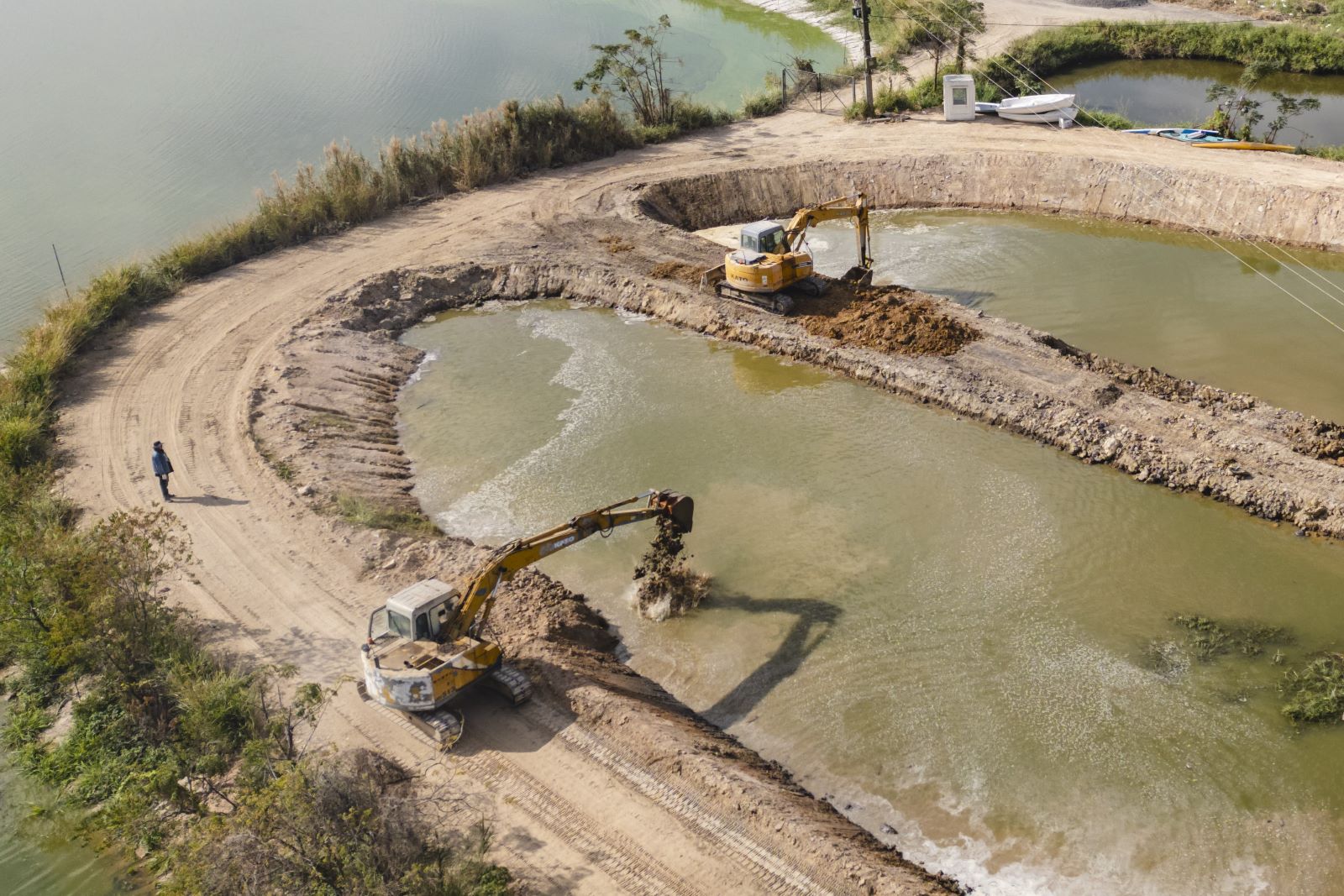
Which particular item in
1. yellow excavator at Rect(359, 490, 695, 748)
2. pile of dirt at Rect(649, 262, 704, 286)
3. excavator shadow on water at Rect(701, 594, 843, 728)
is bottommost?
excavator shadow on water at Rect(701, 594, 843, 728)

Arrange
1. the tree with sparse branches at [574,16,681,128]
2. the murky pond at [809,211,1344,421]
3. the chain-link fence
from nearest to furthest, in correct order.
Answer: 1. the murky pond at [809,211,1344,421]
2. the tree with sparse branches at [574,16,681,128]
3. the chain-link fence

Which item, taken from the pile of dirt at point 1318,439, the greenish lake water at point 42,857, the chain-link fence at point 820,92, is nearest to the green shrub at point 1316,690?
the pile of dirt at point 1318,439

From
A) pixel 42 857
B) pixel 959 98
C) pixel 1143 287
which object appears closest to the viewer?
pixel 42 857

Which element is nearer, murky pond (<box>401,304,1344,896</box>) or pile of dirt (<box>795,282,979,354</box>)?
murky pond (<box>401,304,1344,896</box>)

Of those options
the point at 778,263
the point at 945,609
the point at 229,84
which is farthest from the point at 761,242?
the point at 229,84

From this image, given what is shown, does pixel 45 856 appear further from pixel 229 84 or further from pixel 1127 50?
pixel 1127 50

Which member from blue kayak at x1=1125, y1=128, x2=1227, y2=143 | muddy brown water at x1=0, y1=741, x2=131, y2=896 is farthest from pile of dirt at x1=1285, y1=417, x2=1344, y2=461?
muddy brown water at x1=0, y1=741, x2=131, y2=896

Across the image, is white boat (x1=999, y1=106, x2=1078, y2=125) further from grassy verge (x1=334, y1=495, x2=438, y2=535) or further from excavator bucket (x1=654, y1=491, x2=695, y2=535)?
grassy verge (x1=334, y1=495, x2=438, y2=535)
